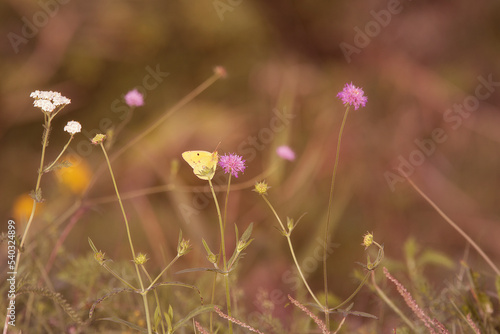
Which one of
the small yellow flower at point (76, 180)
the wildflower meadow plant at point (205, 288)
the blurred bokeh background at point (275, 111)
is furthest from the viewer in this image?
the blurred bokeh background at point (275, 111)

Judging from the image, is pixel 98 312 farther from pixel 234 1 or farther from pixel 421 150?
pixel 421 150

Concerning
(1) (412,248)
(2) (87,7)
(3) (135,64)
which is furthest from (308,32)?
(1) (412,248)

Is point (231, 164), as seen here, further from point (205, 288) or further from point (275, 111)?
point (275, 111)

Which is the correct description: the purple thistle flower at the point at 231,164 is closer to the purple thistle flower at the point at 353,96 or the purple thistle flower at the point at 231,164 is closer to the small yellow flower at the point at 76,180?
the purple thistle flower at the point at 353,96

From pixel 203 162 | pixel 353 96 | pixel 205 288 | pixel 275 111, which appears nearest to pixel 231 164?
pixel 203 162

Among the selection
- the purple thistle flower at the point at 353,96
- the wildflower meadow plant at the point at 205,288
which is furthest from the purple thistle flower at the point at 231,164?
the purple thistle flower at the point at 353,96

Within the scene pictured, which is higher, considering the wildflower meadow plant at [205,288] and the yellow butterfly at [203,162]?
the yellow butterfly at [203,162]

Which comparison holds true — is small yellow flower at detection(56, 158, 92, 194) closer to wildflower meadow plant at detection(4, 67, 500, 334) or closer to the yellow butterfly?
wildflower meadow plant at detection(4, 67, 500, 334)
